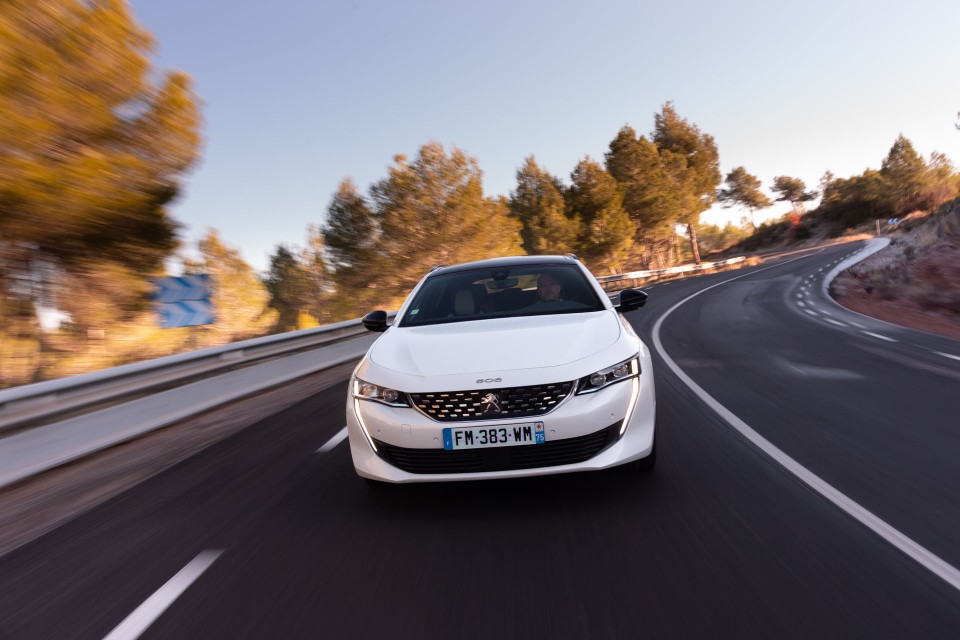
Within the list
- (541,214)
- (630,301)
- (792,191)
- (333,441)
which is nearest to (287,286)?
(541,214)

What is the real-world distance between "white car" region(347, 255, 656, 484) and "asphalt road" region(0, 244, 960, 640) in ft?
1.07

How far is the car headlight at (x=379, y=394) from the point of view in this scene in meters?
3.86

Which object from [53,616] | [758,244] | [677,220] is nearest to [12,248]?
[53,616]

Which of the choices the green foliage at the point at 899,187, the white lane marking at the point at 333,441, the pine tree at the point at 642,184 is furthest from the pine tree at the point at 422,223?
the green foliage at the point at 899,187

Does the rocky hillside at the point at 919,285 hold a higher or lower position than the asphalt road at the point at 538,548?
lower

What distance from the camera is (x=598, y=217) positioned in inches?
1946

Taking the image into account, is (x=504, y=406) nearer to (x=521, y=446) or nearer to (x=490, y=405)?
(x=490, y=405)

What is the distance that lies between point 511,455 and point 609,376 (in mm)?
→ 728

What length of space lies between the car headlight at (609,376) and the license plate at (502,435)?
1.08 ft

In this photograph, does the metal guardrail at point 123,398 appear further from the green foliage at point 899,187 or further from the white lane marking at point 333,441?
the green foliage at point 899,187

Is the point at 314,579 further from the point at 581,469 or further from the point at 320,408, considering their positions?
the point at 320,408

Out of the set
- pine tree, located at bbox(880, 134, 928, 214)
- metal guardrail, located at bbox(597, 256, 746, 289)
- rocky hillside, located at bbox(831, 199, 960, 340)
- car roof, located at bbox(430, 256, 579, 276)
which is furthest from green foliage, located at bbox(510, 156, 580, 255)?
pine tree, located at bbox(880, 134, 928, 214)

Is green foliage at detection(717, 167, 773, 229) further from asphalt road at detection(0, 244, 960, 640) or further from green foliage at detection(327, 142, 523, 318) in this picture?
asphalt road at detection(0, 244, 960, 640)

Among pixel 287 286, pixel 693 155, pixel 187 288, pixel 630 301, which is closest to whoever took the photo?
pixel 630 301
